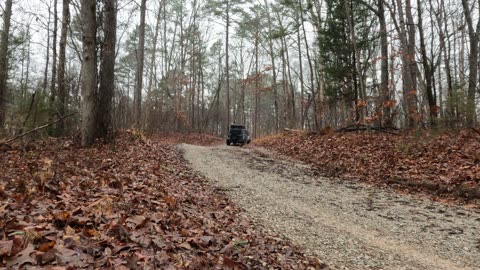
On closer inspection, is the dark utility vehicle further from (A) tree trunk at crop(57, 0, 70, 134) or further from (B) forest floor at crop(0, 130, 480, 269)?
(A) tree trunk at crop(57, 0, 70, 134)

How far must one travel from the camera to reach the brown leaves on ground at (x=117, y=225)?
2648 millimetres

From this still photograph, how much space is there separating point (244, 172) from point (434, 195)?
5.50 metres

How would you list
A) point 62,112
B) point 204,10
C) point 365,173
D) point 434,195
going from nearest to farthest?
point 434,195 < point 365,173 < point 62,112 < point 204,10

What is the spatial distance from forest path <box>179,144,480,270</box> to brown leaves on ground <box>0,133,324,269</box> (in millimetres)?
659

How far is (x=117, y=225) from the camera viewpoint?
132 inches

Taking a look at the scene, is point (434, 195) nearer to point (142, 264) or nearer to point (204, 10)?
point (142, 264)

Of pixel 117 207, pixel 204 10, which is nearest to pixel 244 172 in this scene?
pixel 117 207

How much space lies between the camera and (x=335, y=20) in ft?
57.8

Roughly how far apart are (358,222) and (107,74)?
869 cm

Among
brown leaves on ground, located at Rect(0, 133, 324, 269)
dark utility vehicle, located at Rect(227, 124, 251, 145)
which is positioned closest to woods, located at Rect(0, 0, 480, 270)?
brown leaves on ground, located at Rect(0, 133, 324, 269)

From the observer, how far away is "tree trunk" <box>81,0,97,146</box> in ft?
30.9

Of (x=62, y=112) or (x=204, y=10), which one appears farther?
(x=204, y=10)

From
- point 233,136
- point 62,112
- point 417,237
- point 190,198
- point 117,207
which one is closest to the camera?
point 117,207

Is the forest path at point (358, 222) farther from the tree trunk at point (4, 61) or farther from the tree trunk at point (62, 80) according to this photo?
the tree trunk at point (4, 61)
